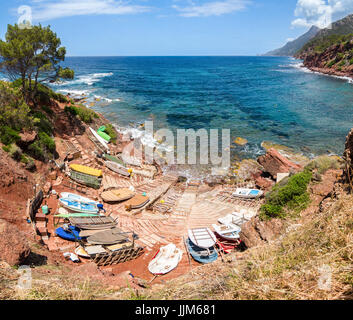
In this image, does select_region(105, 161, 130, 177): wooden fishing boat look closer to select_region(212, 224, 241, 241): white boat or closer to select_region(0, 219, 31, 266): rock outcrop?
select_region(212, 224, 241, 241): white boat

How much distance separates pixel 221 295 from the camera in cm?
444

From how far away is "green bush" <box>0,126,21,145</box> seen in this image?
16.5m

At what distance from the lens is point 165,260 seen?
12.4m

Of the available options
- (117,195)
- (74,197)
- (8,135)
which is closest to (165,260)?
(117,195)

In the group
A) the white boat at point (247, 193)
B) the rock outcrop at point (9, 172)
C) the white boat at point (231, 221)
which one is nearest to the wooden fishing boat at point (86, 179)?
the rock outcrop at point (9, 172)

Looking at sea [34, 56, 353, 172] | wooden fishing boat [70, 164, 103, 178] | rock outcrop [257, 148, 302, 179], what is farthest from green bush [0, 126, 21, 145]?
rock outcrop [257, 148, 302, 179]

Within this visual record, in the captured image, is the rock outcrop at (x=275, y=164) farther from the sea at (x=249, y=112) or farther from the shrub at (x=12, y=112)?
the shrub at (x=12, y=112)

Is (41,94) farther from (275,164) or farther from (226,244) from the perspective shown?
(275,164)

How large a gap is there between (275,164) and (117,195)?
47.8ft

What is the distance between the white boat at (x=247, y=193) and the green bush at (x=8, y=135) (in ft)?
58.0

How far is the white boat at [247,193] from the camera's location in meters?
19.2
